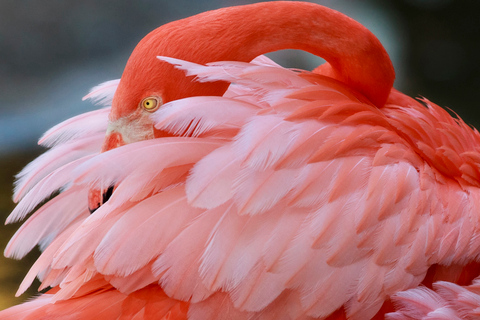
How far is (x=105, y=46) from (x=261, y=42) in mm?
1524

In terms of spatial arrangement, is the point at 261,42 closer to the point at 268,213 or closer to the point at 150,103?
the point at 150,103

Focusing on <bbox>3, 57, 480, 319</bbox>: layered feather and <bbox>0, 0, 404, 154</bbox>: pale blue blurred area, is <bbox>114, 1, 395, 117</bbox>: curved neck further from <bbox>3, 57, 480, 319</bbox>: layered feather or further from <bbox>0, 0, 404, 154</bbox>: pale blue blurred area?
<bbox>0, 0, 404, 154</bbox>: pale blue blurred area

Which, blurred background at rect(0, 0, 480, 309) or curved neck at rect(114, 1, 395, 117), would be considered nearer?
curved neck at rect(114, 1, 395, 117)

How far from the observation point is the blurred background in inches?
85.4

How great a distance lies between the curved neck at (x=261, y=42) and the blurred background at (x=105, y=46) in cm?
132

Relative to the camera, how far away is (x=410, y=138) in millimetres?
869

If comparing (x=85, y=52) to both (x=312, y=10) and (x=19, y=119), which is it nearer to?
(x=19, y=119)

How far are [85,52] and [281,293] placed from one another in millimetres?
1854

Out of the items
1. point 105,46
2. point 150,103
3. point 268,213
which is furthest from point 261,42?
point 105,46

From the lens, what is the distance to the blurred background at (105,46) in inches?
85.4

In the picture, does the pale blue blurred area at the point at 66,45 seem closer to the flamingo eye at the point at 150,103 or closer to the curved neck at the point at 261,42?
the curved neck at the point at 261,42

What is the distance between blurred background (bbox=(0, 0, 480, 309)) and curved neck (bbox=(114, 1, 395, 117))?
1319mm

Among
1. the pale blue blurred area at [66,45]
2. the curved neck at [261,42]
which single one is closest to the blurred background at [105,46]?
the pale blue blurred area at [66,45]

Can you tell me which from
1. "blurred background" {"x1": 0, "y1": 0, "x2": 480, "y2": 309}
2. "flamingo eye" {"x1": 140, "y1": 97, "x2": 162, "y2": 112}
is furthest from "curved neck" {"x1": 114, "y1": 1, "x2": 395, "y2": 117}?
"blurred background" {"x1": 0, "y1": 0, "x2": 480, "y2": 309}
